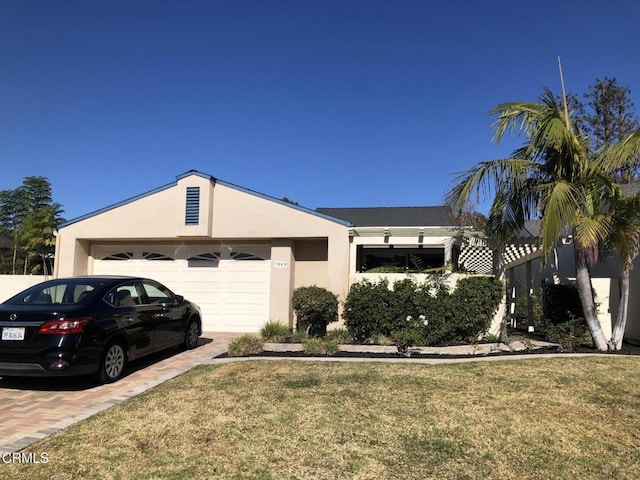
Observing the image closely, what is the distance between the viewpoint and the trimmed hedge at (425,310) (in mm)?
9359

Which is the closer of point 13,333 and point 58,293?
point 13,333

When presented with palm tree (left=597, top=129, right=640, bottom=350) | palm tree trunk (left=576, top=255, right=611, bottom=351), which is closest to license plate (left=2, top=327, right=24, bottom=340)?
palm tree trunk (left=576, top=255, right=611, bottom=351)

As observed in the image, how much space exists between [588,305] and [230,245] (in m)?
8.88

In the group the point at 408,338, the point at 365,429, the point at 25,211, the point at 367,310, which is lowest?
the point at 365,429

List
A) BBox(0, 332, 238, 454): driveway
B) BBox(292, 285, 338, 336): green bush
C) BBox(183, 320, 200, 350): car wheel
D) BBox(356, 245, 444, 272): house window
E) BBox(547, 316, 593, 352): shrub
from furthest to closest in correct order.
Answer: BBox(356, 245, 444, 272): house window, BBox(292, 285, 338, 336): green bush, BBox(183, 320, 200, 350): car wheel, BBox(547, 316, 593, 352): shrub, BBox(0, 332, 238, 454): driveway

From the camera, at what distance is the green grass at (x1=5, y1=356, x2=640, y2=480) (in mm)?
3654

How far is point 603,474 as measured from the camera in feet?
11.6

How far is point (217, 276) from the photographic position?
41.6 ft

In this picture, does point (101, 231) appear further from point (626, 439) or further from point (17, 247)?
point (17, 247)

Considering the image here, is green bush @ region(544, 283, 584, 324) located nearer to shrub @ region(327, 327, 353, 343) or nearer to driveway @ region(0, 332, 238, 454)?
shrub @ region(327, 327, 353, 343)

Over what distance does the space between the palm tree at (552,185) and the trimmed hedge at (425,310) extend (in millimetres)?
1741

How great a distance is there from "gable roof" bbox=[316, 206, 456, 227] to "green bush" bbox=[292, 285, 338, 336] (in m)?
3.84

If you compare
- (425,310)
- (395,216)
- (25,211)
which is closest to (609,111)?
(395,216)

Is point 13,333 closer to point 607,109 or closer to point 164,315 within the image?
point 164,315
